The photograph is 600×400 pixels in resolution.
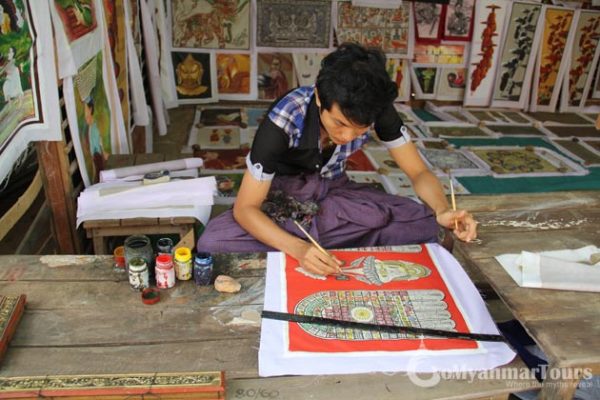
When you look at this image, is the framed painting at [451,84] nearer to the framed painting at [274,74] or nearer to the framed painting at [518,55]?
the framed painting at [518,55]

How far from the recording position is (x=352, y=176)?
368 cm

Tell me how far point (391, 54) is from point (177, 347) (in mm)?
4395

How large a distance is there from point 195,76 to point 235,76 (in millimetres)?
392

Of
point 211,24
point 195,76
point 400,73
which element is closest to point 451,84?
point 400,73

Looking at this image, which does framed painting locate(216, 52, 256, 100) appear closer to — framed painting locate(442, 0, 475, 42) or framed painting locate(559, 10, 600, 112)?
framed painting locate(442, 0, 475, 42)

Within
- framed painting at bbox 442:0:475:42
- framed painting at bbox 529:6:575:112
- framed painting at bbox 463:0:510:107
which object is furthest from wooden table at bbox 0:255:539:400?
framed painting at bbox 529:6:575:112

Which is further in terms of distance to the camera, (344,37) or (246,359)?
(344,37)

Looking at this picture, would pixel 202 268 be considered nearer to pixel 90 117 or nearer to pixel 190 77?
pixel 90 117

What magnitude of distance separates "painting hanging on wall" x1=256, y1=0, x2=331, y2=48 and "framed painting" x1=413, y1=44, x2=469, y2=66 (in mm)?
987

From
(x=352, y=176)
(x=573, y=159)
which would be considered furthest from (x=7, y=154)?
(x=573, y=159)

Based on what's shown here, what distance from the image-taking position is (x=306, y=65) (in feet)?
16.4

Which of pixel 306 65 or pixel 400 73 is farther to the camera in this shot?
pixel 400 73

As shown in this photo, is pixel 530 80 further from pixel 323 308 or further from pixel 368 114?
pixel 323 308

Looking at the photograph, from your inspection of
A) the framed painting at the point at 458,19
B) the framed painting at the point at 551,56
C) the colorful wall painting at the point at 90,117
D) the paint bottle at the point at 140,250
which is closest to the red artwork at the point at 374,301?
the paint bottle at the point at 140,250
